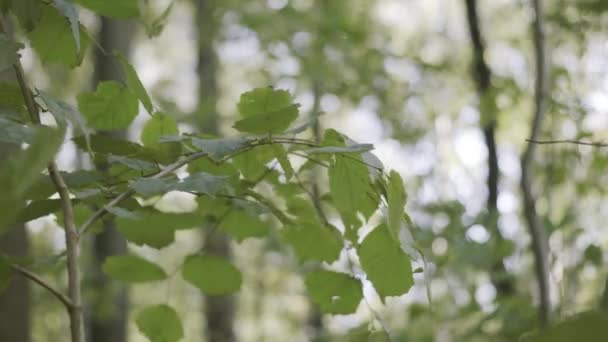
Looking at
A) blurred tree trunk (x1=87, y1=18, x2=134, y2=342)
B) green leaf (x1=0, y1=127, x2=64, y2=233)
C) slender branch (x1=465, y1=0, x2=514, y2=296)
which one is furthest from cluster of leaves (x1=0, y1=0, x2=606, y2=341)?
blurred tree trunk (x1=87, y1=18, x2=134, y2=342)

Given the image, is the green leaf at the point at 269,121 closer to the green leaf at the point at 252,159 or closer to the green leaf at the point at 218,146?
the green leaf at the point at 218,146

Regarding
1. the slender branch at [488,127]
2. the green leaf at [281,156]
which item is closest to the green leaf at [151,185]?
the green leaf at [281,156]

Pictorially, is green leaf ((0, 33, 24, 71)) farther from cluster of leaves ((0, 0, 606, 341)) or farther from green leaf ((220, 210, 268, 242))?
green leaf ((220, 210, 268, 242))

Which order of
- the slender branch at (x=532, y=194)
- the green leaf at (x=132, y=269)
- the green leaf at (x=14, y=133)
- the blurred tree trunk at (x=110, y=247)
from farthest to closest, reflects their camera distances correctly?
the blurred tree trunk at (x=110, y=247) → the slender branch at (x=532, y=194) → the green leaf at (x=132, y=269) → the green leaf at (x=14, y=133)

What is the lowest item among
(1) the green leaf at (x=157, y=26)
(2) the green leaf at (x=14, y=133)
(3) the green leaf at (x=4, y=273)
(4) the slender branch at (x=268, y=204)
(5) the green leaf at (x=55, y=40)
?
(3) the green leaf at (x=4, y=273)

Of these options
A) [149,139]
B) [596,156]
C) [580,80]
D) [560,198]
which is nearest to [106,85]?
[149,139]

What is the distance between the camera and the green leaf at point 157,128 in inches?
29.3

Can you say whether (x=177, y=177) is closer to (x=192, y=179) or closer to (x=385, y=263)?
(x=192, y=179)

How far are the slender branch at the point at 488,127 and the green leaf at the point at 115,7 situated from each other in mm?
1257

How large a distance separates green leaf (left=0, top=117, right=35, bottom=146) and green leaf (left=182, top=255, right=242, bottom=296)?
1.12 ft

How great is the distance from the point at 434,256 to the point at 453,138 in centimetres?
107

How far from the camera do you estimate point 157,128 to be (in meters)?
0.75

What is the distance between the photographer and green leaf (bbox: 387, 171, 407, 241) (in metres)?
0.50

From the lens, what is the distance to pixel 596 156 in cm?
145
